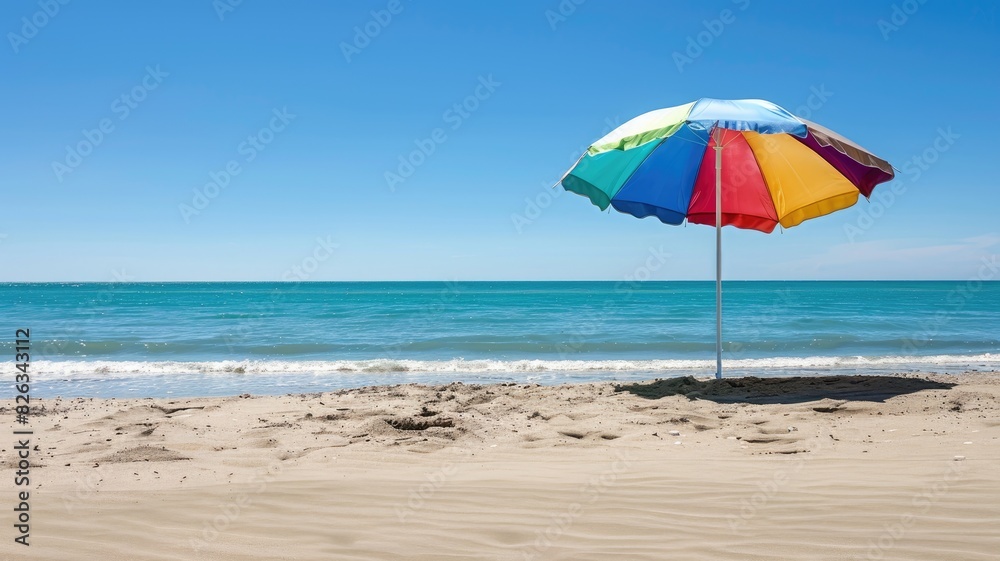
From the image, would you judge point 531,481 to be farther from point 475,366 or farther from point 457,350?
point 457,350

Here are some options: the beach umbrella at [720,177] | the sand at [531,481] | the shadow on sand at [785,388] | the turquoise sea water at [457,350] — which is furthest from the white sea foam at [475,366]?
the sand at [531,481]

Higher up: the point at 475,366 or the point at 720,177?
the point at 720,177

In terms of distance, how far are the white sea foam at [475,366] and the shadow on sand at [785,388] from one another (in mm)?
3296

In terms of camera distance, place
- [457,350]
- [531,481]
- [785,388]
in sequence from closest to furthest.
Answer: [531,481] → [785,388] → [457,350]

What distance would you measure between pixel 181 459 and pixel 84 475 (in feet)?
1.75

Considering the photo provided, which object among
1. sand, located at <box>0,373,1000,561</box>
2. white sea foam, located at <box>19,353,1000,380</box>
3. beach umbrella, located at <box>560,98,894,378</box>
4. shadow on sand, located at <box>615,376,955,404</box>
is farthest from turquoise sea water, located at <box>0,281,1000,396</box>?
sand, located at <box>0,373,1000,561</box>

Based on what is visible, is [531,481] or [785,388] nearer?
[531,481]

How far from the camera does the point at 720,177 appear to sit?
6297mm

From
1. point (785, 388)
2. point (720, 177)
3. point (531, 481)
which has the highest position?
point (720, 177)

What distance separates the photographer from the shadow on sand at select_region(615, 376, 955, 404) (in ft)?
18.6

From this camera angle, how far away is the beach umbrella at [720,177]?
20.3ft

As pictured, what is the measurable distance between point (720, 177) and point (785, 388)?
2.29 meters

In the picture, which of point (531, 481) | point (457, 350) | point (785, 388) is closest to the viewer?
point (531, 481)

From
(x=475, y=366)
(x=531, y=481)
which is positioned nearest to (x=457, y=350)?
(x=475, y=366)
